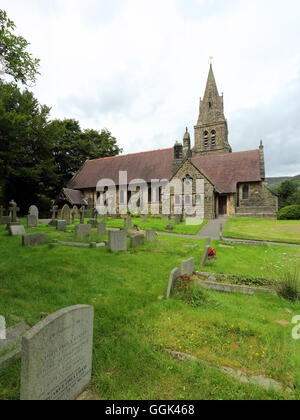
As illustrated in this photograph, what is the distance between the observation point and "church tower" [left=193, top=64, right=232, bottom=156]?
38.5 meters

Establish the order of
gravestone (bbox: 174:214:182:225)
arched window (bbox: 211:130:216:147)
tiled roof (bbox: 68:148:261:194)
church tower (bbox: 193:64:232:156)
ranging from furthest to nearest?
arched window (bbox: 211:130:216:147)
church tower (bbox: 193:64:232:156)
tiled roof (bbox: 68:148:261:194)
gravestone (bbox: 174:214:182:225)

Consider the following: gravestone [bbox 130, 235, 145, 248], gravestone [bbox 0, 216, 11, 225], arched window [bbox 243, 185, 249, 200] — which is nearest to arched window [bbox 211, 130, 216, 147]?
arched window [bbox 243, 185, 249, 200]

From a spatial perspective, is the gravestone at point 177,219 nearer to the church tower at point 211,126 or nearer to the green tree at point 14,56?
the green tree at point 14,56

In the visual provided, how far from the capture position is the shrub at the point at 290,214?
23.2 m

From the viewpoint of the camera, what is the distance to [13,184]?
27.7m

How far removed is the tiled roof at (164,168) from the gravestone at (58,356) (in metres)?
23.9

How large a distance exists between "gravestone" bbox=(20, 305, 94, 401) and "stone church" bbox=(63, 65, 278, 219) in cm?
2204

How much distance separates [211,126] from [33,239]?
3905 cm

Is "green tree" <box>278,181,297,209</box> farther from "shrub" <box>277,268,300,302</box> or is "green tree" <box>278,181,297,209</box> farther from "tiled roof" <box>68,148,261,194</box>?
"shrub" <box>277,268,300,302</box>

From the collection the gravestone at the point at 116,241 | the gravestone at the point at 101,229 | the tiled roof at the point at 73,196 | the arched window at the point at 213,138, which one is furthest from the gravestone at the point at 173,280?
the arched window at the point at 213,138

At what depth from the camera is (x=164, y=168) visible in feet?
93.0

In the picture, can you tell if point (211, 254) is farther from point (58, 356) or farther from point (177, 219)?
point (177, 219)
